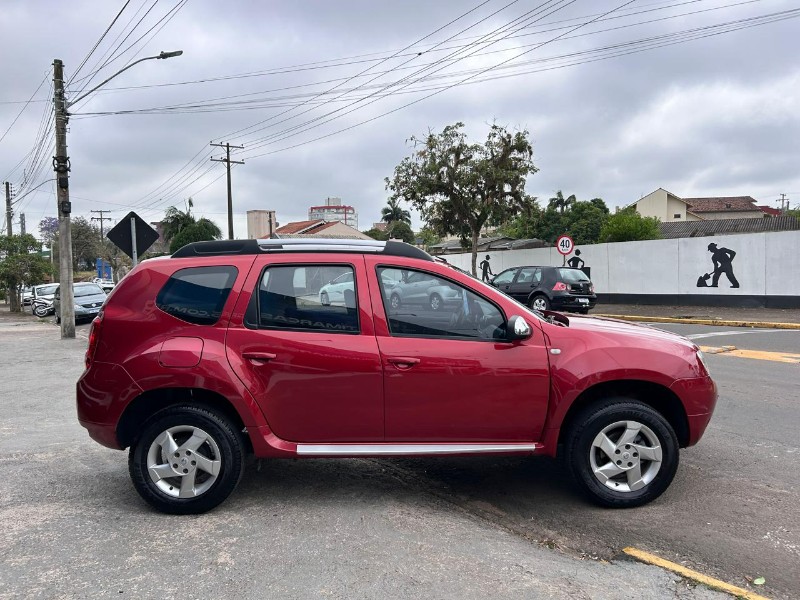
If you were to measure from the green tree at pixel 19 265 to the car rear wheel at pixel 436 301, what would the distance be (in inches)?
1240

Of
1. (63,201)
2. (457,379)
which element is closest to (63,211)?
(63,201)

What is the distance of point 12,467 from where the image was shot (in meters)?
5.08

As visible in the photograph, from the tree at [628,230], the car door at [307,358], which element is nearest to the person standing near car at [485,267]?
the tree at [628,230]

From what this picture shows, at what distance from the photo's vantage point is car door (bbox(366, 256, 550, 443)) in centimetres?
398

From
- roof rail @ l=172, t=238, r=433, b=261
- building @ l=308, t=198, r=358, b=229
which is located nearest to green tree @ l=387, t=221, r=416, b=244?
building @ l=308, t=198, r=358, b=229

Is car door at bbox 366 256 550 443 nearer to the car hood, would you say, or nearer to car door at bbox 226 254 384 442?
car door at bbox 226 254 384 442

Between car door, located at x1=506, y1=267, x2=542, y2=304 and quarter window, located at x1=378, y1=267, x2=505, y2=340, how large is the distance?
15520 mm

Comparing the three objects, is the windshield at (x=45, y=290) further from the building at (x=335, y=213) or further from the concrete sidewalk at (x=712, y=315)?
the building at (x=335, y=213)

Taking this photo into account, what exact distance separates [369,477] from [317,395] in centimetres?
114

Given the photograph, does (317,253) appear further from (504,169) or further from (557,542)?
(504,169)

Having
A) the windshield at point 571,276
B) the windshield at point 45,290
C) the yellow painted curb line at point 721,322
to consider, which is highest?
the windshield at point 571,276

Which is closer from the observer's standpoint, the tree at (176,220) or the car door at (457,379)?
the car door at (457,379)

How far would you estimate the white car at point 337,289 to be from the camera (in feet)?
13.5

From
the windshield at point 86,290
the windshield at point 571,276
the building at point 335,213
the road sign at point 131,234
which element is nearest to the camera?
the road sign at point 131,234
